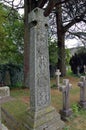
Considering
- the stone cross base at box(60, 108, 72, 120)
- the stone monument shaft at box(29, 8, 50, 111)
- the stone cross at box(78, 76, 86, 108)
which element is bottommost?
the stone cross base at box(60, 108, 72, 120)

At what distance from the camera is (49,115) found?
473 cm

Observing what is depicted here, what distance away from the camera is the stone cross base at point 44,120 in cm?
446

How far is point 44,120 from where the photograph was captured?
4.58 metres

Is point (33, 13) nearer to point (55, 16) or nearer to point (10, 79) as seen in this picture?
point (10, 79)

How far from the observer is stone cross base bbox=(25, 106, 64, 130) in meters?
4.46

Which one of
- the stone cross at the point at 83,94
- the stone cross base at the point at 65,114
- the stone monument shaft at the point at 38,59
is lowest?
the stone cross base at the point at 65,114

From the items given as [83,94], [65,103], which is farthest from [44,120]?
[83,94]

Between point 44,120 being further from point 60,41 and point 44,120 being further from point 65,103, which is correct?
point 60,41

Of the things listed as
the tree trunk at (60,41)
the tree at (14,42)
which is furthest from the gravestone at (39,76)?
the tree trunk at (60,41)

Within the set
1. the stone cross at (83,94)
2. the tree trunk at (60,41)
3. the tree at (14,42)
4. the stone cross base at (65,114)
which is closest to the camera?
the stone cross base at (65,114)

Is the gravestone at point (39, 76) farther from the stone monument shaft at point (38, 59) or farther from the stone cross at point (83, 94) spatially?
the stone cross at point (83, 94)

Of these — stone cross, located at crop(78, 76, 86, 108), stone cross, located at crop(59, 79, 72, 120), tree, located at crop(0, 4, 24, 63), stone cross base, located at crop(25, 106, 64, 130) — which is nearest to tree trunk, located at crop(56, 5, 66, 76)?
tree, located at crop(0, 4, 24, 63)

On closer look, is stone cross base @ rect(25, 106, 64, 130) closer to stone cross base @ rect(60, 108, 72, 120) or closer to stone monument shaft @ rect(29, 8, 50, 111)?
stone monument shaft @ rect(29, 8, 50, 111)

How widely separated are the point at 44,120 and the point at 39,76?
1.12 meters
